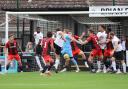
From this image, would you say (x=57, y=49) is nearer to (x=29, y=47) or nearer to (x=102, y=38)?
(x=29, y=47)

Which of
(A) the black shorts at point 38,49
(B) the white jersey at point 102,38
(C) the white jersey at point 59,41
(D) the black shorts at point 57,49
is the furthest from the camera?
(A) the black shorts at point 38,49

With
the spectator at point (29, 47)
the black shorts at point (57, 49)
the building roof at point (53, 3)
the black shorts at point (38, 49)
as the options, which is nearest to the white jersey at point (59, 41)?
the black shorts at point (57, 49)

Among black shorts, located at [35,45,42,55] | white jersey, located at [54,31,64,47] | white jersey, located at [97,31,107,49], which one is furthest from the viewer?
black shorts, located at [35,45,42,55]

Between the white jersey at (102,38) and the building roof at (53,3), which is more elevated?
the building roof at (53,3)

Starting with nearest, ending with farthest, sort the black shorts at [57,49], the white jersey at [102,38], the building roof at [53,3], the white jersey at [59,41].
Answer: the white jersey at [102,38] → the white jersey at [59,41] → the black shorts at [57,49] → the building roof at [53,3]

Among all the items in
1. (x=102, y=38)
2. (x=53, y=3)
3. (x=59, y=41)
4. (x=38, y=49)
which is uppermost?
(x=53, y=3)

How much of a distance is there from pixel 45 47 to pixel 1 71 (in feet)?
11.6

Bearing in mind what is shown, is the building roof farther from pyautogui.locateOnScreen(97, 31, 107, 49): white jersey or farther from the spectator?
pyautogui.locateOnScreen(97, 31, 107, 49): white jersey

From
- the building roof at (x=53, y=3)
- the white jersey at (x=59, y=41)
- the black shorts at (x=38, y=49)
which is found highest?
the building roof at (x=53, y=3)

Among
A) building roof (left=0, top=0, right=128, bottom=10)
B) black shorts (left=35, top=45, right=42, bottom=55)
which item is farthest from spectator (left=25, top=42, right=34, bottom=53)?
building roof (left=0, top=0, right=128, bottom=10)

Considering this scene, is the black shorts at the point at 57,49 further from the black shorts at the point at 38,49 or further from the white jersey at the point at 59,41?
the black shorts at the point at 38,49

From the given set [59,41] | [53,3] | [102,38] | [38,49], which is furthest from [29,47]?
[53,3]

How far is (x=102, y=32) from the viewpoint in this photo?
89.7ft

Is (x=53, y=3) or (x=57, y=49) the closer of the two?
(x=57, y=49)
